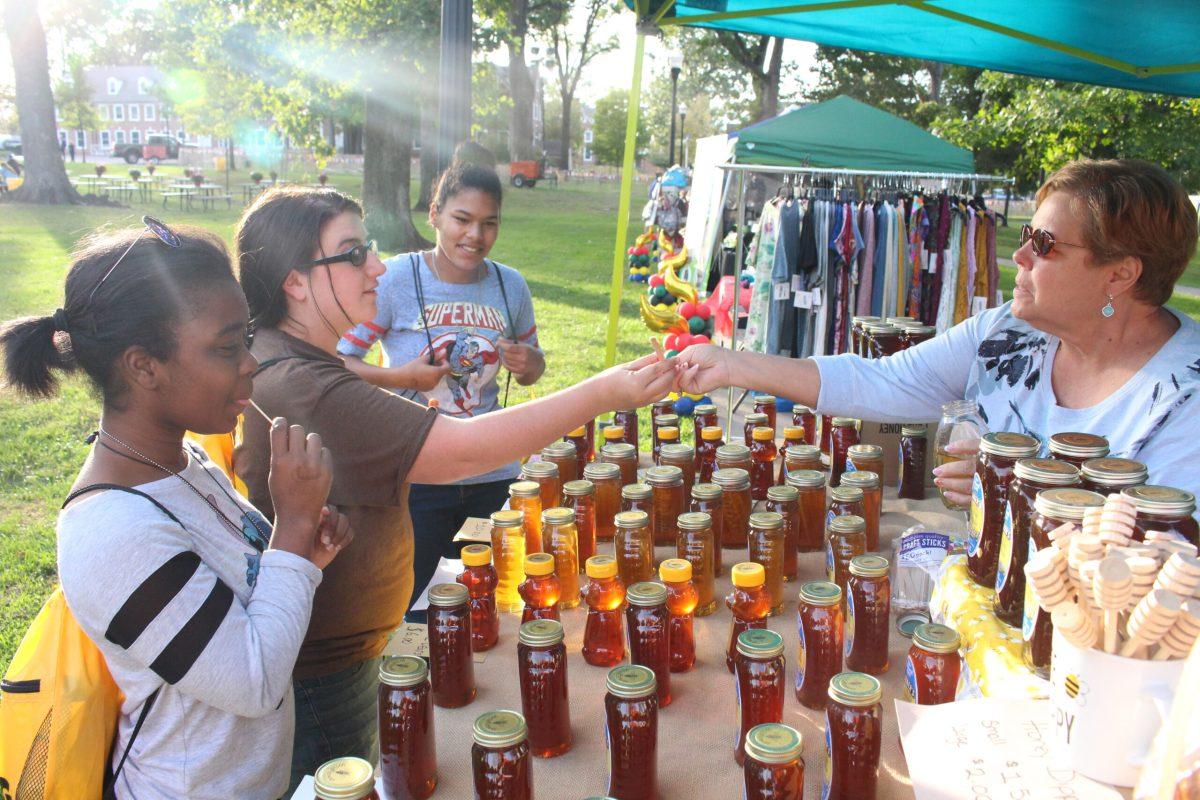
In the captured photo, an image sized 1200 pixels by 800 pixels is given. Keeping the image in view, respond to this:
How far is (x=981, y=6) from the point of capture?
12.9ft

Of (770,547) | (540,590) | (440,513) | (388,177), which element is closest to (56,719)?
(540,590)

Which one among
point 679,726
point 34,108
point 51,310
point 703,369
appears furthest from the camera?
point 34,108

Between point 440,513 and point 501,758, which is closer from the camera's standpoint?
point 501,758

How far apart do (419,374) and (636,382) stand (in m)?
1.04

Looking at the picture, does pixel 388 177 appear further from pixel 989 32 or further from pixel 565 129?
pixel 565 129

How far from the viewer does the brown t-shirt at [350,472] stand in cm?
203

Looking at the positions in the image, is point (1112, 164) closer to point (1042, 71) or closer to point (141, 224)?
point (141, 224)

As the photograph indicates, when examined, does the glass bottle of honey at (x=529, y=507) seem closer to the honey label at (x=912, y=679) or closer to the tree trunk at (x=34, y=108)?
the honey label at (x=912, y=679)

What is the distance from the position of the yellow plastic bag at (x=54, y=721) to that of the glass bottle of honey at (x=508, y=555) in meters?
0.94

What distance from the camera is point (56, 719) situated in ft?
5.55

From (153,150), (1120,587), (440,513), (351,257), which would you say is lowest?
(440,513)

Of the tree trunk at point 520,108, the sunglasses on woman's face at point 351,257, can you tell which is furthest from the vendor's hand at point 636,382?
the tree trunk at point 520,108

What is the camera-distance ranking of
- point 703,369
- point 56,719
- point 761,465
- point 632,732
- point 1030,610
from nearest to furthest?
point 1030,610, point 632,732, point 56,719, point 703,369, point 761,465

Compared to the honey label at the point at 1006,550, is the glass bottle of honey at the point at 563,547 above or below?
below
